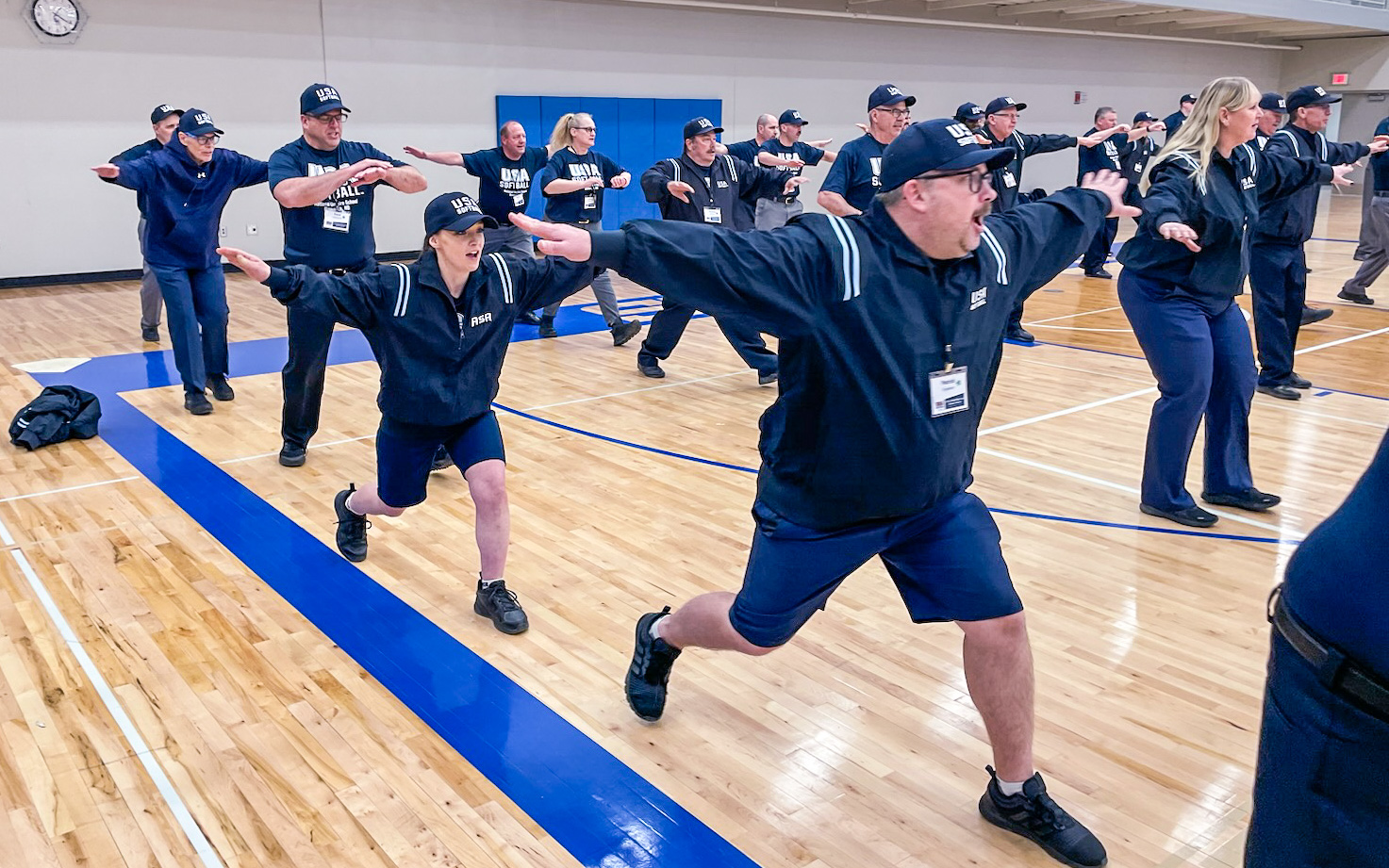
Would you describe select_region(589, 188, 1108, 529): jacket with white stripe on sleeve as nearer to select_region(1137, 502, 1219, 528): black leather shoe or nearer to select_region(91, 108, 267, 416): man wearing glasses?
select_region(1137, 502, 1219, 528): black leather shoe

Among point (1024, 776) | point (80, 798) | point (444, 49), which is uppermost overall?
point (444, 49)

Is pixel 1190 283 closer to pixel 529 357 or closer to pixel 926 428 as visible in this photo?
pixel 926 428

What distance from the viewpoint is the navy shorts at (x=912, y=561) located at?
294 centimetres

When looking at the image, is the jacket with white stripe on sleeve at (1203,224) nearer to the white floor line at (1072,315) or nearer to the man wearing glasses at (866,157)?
the man wearing glasses at (866,157)

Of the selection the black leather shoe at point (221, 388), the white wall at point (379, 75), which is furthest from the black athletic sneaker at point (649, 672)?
the white wall at point (379, 75)

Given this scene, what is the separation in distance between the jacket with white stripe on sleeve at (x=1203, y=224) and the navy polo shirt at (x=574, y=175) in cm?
596

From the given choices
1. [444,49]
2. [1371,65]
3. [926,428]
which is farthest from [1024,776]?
[1371,65]

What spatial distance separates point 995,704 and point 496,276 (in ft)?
8.06

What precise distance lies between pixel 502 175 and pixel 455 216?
21.1ft

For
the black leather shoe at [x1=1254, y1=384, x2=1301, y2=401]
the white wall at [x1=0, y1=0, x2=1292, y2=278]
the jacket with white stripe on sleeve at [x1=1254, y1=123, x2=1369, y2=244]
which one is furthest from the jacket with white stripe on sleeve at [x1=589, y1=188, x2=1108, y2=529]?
the white wall at [x1=0, y1=0, x2=1292, y2=278]

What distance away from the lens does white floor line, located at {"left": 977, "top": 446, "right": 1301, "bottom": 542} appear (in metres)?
5.54

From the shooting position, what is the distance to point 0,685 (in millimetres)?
4008

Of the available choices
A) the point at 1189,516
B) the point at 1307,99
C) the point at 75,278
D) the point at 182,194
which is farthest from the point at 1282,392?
the point at 75,278

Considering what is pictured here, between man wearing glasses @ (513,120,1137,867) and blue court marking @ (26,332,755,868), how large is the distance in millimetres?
600
